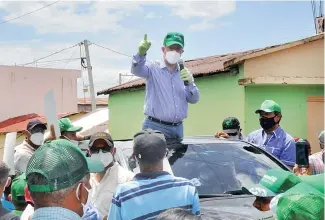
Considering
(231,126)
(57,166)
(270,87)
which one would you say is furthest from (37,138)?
(270,87)

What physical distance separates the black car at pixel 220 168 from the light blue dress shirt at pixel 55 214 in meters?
1.61

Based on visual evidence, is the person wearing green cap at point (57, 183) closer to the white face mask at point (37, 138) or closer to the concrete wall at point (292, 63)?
the white face mask at point (37, 138)

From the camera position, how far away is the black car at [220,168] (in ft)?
12.2

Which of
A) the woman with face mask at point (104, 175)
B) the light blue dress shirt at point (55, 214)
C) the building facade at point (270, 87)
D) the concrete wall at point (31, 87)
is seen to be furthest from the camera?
the concrete wall at point (31, 87)

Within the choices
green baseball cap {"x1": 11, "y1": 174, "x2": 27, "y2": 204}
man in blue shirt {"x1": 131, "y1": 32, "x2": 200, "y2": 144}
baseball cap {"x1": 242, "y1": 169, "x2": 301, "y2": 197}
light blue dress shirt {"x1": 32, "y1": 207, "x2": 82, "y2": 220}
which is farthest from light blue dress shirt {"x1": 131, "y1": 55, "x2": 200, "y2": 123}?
light blue dress shirt {"x1": 32, "y1": 207, "x2": 82, "y2": 220}

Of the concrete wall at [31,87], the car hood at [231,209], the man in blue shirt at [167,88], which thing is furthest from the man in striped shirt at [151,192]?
the concrete wall at [31,87]

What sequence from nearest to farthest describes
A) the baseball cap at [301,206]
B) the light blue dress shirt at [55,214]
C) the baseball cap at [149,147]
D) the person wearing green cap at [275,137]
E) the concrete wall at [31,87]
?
the baseball cap at [301,206] < the light blue dress shirt at [55,214] < the baseball cap at [149,147] < the person wearing green cap at [275,137] < the concrete wall at [31,87]

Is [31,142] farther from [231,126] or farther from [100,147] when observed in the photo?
[231,126]

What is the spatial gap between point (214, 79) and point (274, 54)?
1573 millimetres

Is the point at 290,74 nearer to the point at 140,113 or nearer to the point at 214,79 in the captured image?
the point at 214,79

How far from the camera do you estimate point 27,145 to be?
5.28 metres

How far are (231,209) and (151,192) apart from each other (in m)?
1.08

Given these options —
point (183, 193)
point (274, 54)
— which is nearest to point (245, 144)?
point (183, 193)

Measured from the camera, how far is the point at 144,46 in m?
4.75
